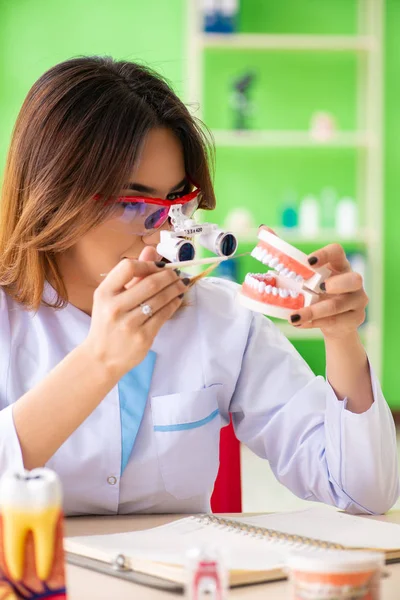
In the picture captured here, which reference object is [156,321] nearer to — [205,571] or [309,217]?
[205,571]

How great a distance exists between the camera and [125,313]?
1.40 metres

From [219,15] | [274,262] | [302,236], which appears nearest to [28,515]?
[274,262]

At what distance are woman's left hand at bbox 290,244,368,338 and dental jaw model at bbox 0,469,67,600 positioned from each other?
2.04 feet

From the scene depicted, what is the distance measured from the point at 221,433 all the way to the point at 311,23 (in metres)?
4.62

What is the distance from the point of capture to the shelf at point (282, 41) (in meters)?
5.43

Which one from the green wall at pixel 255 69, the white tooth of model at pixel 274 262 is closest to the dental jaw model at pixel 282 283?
the white tooth of model at pixel 274 262

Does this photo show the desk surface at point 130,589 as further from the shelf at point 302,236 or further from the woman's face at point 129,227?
the shelf at point 302,236

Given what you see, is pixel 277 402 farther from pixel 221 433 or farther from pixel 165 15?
pixel 165 15

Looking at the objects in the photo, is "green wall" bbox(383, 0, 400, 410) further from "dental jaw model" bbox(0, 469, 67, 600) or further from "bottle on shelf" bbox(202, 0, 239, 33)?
"dental jaw model" bbox(0, 469, 67, 600)

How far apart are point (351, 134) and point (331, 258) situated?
4322mm

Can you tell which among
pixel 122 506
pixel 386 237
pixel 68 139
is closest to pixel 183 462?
pixel 122 506

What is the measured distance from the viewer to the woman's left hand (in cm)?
141

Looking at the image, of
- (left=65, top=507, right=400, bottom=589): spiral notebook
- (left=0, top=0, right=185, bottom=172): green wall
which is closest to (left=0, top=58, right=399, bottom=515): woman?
(left=65, top=507, right=400, bottom=589): spiral notebook

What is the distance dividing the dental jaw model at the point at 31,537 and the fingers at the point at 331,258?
0.64m
